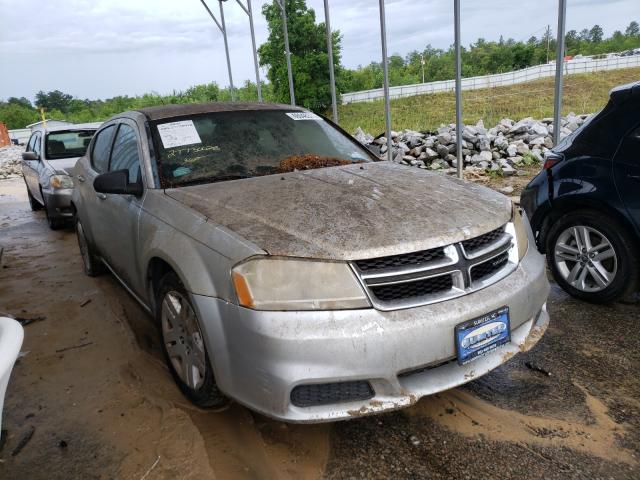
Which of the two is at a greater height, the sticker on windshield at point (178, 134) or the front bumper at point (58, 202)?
the sticker on windshield at point (178, 134)

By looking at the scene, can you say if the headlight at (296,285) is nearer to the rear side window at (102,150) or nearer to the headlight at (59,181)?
the rear side window at (102,150)

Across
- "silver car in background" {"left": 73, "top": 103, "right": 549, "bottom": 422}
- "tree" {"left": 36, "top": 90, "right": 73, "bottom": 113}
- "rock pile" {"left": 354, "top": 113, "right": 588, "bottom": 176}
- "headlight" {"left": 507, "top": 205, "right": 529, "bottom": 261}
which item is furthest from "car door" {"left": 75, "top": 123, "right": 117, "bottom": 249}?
"tree" {"left": 36, "top": 90, "right": 73, "bottom": 113}

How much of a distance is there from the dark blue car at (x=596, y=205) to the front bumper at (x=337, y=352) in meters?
1.83

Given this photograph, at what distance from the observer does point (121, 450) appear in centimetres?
237

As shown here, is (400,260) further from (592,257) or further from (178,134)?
(592,257)

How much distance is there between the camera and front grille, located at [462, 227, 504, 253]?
227 centimetres

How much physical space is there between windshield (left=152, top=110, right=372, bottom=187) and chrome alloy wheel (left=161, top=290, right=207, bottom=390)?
0.74 metres

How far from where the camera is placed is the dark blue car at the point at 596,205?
342 centimetres

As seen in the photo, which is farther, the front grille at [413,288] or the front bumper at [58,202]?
the front bumper at [58,202]

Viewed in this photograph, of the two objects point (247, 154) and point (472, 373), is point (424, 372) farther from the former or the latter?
point (247, 154)

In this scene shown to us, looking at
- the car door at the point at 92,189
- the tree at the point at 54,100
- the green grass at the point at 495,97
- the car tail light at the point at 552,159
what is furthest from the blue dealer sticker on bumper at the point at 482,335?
the tree at the point at 54,100

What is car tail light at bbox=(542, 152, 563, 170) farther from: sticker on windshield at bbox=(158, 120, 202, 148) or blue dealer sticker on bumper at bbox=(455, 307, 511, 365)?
sticker on windshield at bbox=(158, 120, 202, 148)

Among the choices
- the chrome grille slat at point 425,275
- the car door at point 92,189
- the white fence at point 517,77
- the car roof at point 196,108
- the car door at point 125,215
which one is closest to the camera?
the chrome grille slat at point 425,275

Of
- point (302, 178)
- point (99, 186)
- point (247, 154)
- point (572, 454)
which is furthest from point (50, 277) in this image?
point (572, 454)
